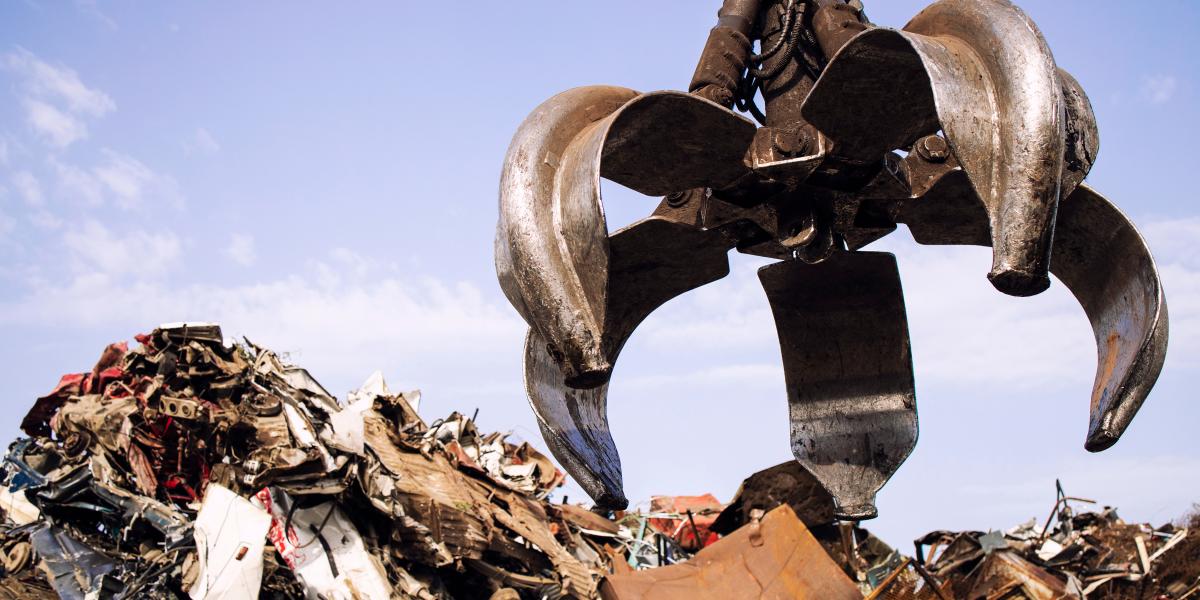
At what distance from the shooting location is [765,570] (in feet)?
29.4

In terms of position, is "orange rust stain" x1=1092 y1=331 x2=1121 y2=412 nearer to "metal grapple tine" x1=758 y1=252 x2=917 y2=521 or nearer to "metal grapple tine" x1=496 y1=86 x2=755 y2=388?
"metal grapple tine" x1=758 y1=252 x2=917 y2=521

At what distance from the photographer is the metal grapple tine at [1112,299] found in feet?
9.91

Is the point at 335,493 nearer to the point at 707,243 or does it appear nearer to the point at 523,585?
the point at 523,585

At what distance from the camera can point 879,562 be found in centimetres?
1416

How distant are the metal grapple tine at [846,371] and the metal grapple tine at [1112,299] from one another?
87 centimetres

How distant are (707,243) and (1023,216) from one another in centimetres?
153

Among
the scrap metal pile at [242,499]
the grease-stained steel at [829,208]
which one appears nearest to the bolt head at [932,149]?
the grease-stained steel at [829,208]

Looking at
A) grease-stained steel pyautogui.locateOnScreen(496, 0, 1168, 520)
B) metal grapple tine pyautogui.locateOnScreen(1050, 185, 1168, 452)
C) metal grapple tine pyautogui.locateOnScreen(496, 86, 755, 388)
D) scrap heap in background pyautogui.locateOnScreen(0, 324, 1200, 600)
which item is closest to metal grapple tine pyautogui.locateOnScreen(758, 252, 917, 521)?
grease-stained steel pyautogui.locateOnScreen(496, 0, 1168, 520)

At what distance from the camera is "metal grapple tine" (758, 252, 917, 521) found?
422cm

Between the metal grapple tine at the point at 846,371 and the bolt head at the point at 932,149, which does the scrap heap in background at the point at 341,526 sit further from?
the bolt head at the point at 932,149

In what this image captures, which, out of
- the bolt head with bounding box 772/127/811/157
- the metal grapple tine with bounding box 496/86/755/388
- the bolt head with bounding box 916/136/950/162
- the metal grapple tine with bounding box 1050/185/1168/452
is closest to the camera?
the metal grapple tine with bounding box 496/86/755/388

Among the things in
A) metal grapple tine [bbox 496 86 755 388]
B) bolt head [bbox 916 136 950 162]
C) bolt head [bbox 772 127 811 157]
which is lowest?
metal grapple tine [bbox 496 86 755 388]

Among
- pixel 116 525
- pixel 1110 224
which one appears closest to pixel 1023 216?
pixel 1110 224

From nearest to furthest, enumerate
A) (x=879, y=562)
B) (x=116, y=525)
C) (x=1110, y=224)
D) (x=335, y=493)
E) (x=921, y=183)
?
(x=1110, y=224), (x=921, y=183), (x=335, y=493), (x=116, y=525), (x=879, y=562)
